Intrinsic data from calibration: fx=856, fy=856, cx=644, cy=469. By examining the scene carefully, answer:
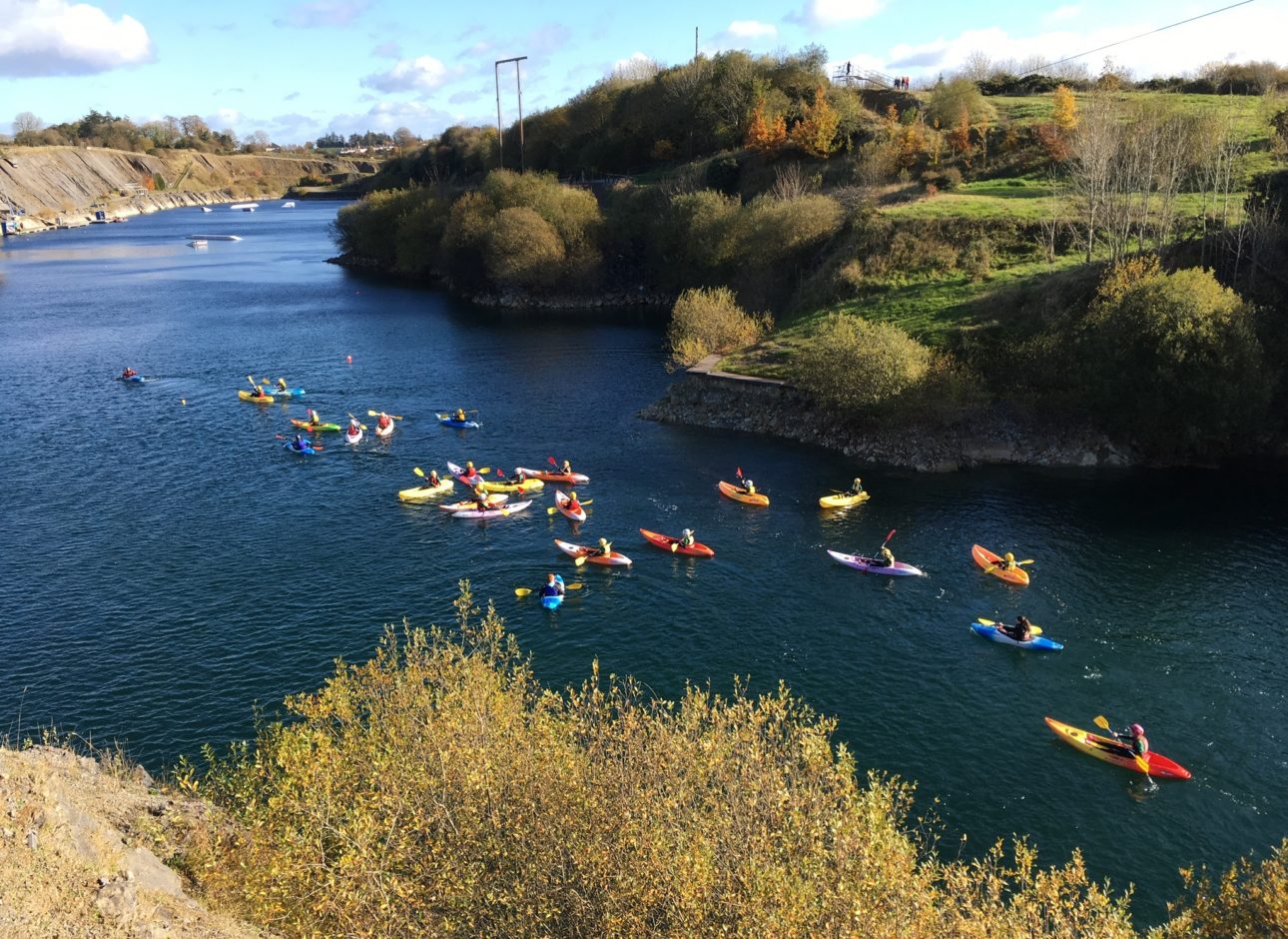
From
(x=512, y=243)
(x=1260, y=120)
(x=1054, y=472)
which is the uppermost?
(x=1260, y=120)

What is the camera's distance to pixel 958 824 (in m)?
26.8

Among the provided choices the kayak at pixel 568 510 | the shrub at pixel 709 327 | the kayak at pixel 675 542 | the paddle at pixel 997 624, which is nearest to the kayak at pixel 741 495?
the kayak at pixel 675 542

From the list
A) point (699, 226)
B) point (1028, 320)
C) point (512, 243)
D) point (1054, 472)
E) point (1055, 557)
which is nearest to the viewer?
point (1055, 557)

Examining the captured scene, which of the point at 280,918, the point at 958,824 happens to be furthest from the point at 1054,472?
the point at 280,918

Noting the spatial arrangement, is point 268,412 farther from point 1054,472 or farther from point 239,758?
point 1054,472

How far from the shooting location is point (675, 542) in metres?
45.4

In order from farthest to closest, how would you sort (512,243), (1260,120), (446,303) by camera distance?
(446,303) → (512,243) → (1260,120)

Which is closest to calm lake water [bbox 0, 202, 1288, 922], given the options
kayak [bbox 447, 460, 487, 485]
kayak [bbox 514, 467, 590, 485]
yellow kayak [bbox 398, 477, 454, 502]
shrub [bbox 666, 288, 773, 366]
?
kayak [bbox 514, 467, 590, 485]

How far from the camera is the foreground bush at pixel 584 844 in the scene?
583 inches

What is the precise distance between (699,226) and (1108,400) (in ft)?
187

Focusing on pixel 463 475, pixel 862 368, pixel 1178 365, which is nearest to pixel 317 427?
pixel 463 475

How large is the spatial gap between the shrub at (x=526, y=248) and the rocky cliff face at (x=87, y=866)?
98.5 m

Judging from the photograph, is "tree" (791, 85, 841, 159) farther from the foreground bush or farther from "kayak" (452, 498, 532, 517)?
the foreground bush

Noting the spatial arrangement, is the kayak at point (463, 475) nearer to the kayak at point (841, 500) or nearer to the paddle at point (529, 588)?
the paddle at point (529, 588)
